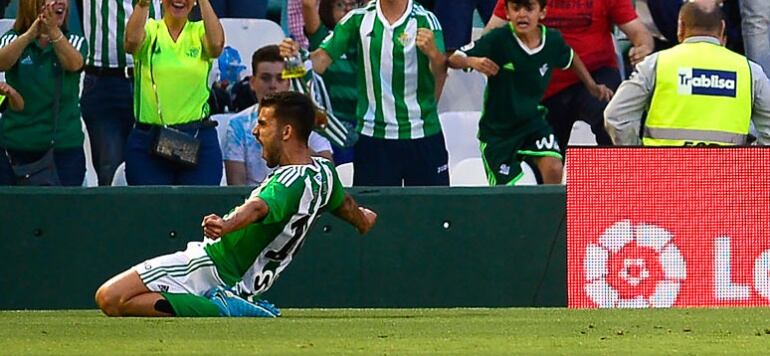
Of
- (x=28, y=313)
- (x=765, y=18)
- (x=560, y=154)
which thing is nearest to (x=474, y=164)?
(x=560, y=154)

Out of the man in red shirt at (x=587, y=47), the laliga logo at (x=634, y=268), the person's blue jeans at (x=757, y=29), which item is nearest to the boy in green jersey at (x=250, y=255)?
the laliga logo at (x=634, y=268)

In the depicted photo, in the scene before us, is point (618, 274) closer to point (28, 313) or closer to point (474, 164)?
point (474, 164)

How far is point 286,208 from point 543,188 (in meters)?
3.51

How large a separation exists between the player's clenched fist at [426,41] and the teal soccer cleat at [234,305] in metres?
3.27

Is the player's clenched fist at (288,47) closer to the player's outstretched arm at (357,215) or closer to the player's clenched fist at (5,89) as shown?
the player's clenched fist at (5,89)

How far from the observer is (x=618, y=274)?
11.9m

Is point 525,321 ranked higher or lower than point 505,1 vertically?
lower

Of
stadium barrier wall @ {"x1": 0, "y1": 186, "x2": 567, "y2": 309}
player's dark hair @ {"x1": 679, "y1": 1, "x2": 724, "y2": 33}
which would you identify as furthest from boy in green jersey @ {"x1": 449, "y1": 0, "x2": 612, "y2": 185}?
player's dark hair @ {"x1": 679, "y1": 1, "x2": 724, "y2": 33}

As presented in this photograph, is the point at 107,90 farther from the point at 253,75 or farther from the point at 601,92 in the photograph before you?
the point at 601,92

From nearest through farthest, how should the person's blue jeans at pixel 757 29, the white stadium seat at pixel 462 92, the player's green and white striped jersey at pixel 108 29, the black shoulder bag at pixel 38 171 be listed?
the black shoulder bag at pixel 38 171 → the player's green and white striped jersey at pixel 108 29 → the person's blue jeans at pixel 757 29 → the white stadium seat at pixel 462 92

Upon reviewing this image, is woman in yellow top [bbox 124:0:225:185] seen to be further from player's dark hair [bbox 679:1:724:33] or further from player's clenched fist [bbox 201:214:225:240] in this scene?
player's clenched fist [bbox 201:214:225:240]

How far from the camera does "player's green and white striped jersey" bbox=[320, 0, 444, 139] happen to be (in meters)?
13.2

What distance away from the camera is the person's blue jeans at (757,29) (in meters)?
13.7

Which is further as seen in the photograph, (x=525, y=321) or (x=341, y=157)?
(x=341, y=157)
